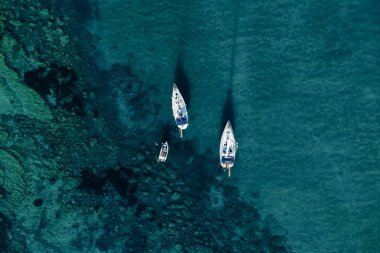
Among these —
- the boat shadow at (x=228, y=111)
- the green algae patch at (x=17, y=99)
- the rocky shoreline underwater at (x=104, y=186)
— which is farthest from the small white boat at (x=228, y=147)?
the green algae patch at (x=17, y=99)

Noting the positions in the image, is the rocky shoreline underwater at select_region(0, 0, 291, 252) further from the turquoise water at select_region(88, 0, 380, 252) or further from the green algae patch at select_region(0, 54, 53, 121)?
the turquoise water at select_region(88, 0, 380, 252)

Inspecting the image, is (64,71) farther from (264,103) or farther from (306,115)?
(306,115)

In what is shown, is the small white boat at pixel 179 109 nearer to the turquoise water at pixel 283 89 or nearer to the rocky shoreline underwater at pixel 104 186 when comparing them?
the turquoise water at pixel 283 89

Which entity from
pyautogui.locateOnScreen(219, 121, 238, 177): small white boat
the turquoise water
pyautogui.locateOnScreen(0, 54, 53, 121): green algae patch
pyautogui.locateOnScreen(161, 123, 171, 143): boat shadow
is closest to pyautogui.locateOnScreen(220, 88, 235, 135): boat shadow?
the turquoise water

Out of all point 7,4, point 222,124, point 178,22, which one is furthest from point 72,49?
point 222,124

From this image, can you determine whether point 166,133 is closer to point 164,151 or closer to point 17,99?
point 164,151

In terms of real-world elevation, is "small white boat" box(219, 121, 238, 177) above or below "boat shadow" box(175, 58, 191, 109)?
below
